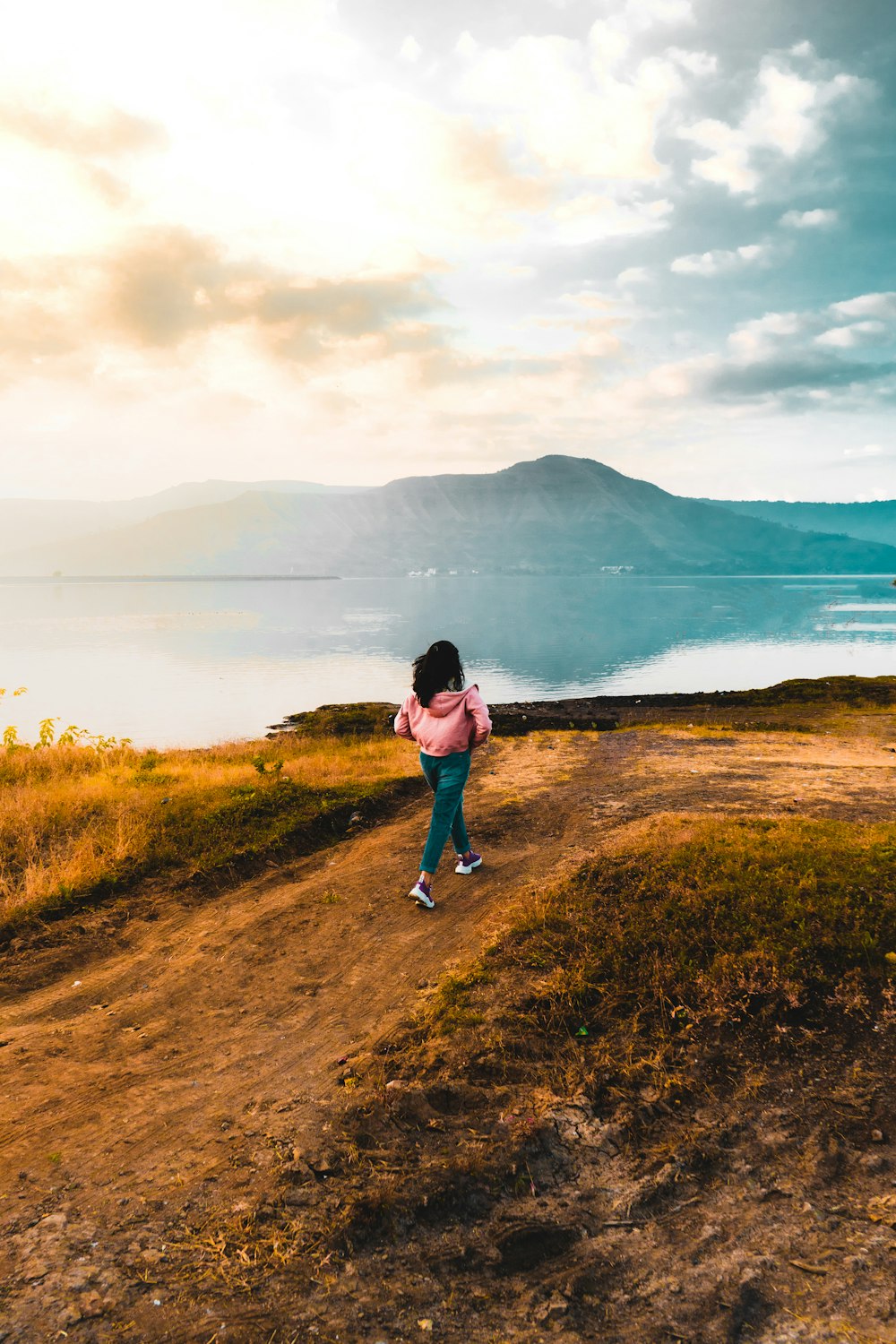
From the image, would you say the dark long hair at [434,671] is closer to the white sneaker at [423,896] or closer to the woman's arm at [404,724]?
the woman's arm at [404,724]

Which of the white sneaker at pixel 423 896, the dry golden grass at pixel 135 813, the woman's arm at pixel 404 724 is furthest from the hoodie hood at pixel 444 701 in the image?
the dry golden grass at pixel 135 813

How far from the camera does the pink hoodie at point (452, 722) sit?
881cm

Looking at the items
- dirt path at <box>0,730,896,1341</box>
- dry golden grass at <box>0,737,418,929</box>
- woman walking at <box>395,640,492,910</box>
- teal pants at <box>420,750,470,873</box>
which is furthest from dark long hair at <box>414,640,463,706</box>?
dry golden grass at <box>0,737,418,929</box>

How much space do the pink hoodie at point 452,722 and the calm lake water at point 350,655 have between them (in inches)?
1075

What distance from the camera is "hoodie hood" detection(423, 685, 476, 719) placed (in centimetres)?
883

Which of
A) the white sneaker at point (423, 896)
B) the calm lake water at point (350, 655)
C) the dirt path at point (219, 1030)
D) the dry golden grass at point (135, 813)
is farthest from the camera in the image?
the calm lake water at point (350, 655)

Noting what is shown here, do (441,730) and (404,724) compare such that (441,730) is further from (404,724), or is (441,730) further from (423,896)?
(423,896)

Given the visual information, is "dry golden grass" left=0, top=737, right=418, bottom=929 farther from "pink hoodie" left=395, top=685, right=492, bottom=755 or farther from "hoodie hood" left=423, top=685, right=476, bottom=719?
"hoodie hood" left=423, top=685, right=476, bottom=719

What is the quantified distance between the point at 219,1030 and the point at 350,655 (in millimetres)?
61858

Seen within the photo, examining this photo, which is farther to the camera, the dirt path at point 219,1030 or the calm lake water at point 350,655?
the calm lake water at point 350,655

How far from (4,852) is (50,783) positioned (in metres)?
4.35

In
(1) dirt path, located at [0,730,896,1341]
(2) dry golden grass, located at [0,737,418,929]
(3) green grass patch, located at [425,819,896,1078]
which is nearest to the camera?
(1) dirt path, located at [0,730,896,1341]

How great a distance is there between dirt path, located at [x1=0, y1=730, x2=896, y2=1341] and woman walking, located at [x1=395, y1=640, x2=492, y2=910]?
2.81 feet

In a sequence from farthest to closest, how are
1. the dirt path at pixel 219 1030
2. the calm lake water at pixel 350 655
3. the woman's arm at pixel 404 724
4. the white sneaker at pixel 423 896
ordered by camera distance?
1. the calm lake water at pixel 350 655
2. the woman's arm at pixel 404 724
3. the white sneaker at pixel 423 896
4. the dirt path at pixel 219 1030
